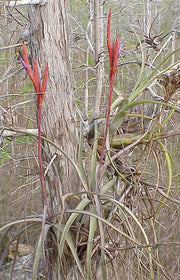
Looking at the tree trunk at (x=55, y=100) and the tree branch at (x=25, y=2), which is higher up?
the tree branch at (x=25, y=2)

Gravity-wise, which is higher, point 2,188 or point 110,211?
point 110,211

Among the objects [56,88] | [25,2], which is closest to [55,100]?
[56,88]

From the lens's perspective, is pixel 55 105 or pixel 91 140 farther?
pixel 91 140

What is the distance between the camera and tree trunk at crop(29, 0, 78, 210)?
917 mm

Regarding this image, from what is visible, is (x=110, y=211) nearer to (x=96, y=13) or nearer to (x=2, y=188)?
(x=96, y=13)

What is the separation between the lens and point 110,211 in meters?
0.96

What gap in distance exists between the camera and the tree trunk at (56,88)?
0.92 meters

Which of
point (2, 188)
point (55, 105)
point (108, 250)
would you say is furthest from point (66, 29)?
point (2, 188)

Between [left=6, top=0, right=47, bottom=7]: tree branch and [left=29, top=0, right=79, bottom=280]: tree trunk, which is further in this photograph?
[left=29, top=0, right=79, bottom=280]: tree trunk

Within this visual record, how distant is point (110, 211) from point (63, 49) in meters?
0.50

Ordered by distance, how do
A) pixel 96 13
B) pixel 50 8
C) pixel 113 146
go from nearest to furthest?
pixel 50 8 < pixel 113 146 < pixel 96 13

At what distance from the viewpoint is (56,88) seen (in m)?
0.97

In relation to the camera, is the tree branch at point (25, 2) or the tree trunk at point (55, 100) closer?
the tree branch at point (25, 2)

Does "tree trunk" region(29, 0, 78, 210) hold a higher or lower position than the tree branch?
lower
